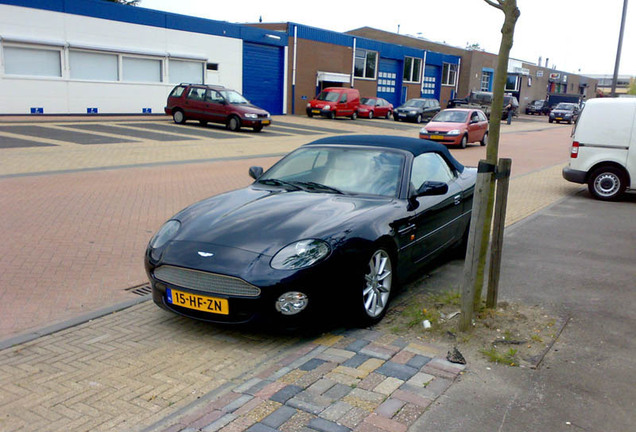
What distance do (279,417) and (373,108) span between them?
35.6 metres

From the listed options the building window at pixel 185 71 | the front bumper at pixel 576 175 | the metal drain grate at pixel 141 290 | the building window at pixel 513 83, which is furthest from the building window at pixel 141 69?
the building window at pixel 513 83

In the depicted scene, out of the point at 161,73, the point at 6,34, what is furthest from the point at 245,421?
the point at 161,73

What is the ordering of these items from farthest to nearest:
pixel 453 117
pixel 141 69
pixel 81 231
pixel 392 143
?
pixel 141 69
pixel 453 117
pixel 81 231
pixel 392 143

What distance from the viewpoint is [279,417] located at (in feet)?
10.3

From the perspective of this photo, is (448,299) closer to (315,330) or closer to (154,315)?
(315,330)

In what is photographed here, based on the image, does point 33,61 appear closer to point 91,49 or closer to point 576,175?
point 91,49

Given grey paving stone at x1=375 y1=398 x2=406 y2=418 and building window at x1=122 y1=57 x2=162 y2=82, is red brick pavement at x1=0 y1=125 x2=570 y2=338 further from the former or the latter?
building window at x1=122 y1=57 x2=162 y2=82

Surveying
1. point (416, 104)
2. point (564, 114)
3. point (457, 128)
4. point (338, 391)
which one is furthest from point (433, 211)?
point (564, 114)

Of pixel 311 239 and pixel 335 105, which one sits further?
pixel 335 105

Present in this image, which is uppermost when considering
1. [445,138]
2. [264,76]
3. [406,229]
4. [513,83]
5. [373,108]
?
[513,83]

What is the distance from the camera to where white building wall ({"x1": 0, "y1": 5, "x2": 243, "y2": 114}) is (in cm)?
2331

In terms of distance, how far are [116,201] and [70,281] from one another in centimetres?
386

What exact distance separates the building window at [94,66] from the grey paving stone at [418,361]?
25.2 m

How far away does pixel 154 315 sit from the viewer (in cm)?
485
